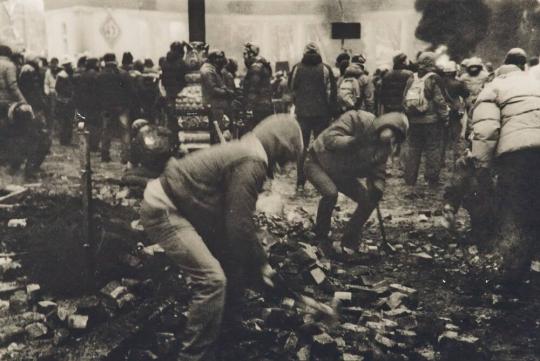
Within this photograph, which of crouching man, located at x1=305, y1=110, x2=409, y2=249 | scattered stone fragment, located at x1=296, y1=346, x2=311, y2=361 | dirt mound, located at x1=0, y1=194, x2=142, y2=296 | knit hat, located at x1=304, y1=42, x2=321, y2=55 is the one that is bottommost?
scattered stone fragment, located at x1=296, y1=346, x2=311, y2=361

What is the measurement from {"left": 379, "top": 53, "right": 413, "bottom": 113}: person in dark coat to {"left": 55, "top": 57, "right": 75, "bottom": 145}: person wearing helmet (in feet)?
17.5

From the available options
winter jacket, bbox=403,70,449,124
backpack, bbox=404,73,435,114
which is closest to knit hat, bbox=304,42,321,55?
backpack, bbox=404,73,435,114

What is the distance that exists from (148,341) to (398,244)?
2.80m

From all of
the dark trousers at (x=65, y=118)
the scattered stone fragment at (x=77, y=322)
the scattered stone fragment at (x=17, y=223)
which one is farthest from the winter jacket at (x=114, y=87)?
the scattered stone fragment at (x=77, y=322)

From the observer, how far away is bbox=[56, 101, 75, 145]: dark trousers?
10305 mm

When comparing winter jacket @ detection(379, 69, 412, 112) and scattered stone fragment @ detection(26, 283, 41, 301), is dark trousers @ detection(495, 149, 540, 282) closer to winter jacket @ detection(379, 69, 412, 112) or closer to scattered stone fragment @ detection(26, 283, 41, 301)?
scattered stone fragment @ detection(26, 283, 41, 301)

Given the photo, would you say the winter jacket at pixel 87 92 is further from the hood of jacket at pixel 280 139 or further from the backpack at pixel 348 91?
the hood of jacket at pixel 280 139

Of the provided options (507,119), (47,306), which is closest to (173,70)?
(47,306)

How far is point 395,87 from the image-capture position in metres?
7.84

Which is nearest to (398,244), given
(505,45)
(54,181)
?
(54,181)

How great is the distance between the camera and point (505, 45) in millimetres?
12711

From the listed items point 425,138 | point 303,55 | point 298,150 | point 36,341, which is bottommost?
point 36,341

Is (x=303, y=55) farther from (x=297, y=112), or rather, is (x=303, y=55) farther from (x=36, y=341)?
(x=36, y=341)

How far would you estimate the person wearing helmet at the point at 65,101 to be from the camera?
9.95 meters
